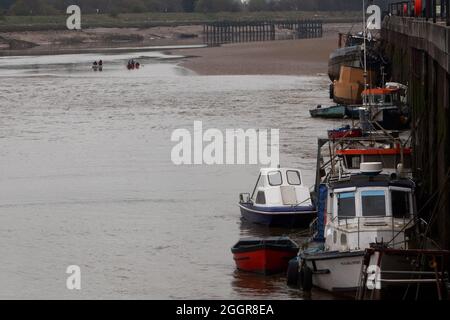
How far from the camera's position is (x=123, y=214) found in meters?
32.6

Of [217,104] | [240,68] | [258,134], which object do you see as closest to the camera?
[258,134]

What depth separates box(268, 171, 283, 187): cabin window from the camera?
30.1 meters

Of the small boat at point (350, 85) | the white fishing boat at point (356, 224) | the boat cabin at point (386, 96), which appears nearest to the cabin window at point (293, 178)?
the white fishing boat at point (356, 224)

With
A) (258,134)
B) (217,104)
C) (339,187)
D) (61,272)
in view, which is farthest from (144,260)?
(217,104)

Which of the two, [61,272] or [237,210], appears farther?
[237,210]

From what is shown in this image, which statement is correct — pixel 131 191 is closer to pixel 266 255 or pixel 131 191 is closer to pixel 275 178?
pixel 275 178

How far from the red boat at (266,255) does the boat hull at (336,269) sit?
1.82m

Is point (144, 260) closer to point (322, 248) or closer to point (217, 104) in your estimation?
point (322, 248)

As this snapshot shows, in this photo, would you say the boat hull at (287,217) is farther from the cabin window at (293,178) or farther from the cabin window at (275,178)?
the cabin window at (293,178)

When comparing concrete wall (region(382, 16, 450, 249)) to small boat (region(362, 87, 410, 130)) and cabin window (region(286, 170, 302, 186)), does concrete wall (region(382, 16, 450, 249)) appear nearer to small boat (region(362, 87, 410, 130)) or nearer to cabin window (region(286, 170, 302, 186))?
cabin window (region(286, 170, 302, 186))

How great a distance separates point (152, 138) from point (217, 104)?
15706 mm

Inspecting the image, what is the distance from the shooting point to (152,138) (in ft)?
162

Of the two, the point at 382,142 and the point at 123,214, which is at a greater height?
the point at 382,142

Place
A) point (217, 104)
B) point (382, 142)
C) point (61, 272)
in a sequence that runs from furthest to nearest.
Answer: point (217, 104) < point (382, 142) < point (61, 272)
